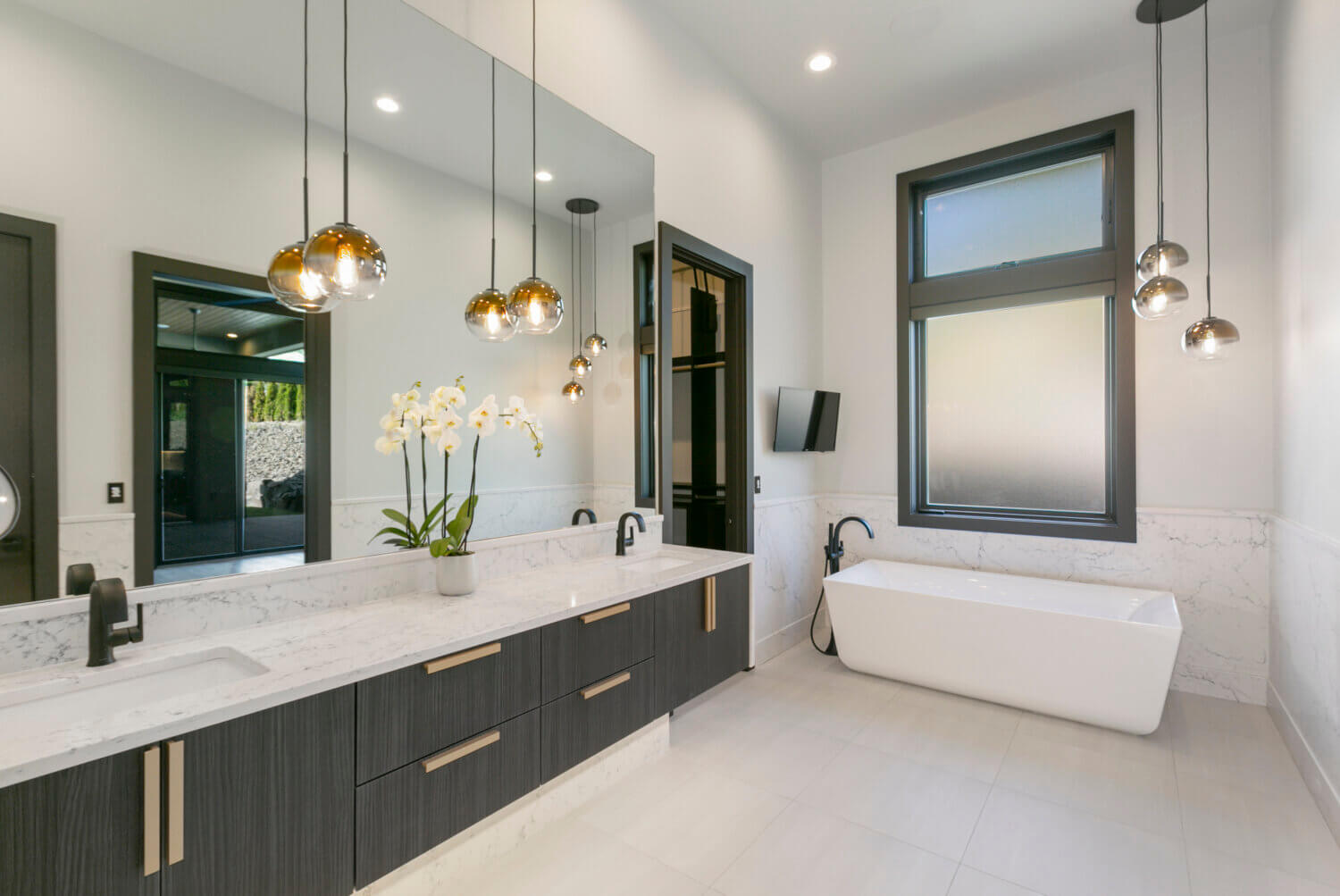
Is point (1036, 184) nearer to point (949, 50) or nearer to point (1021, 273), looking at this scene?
point (1021, 273)

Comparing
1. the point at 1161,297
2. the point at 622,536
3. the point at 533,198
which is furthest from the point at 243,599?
the point at 1161,297

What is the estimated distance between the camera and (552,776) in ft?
6.54

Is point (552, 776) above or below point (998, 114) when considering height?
below

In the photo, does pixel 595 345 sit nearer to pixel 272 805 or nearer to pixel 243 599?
pixel 243 599

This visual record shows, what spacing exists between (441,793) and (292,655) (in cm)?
55

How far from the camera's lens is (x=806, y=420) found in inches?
168

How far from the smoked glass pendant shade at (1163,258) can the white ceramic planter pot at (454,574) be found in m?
3.21

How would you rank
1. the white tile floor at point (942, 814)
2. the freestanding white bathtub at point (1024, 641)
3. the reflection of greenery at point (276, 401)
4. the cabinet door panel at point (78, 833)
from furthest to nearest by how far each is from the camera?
the freestanding white bathtub at point (1024, 641) < the white tile floor at point (942, 814) < the reflection of greenery at point (276, 401) < the cabinet door panel at point (78, 833)

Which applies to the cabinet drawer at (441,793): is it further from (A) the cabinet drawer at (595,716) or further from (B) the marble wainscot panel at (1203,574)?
(B) the marble wainscot panel at (1203,574)

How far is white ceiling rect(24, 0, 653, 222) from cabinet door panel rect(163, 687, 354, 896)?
167 cm

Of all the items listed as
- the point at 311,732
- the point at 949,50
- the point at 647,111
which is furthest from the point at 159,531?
the point at 949,50

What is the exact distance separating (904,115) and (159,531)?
15.0 feet

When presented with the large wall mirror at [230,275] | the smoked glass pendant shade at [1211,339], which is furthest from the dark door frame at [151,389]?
the smoked glass pendant shade at [1211,339]

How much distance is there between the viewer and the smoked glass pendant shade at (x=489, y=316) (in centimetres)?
221
